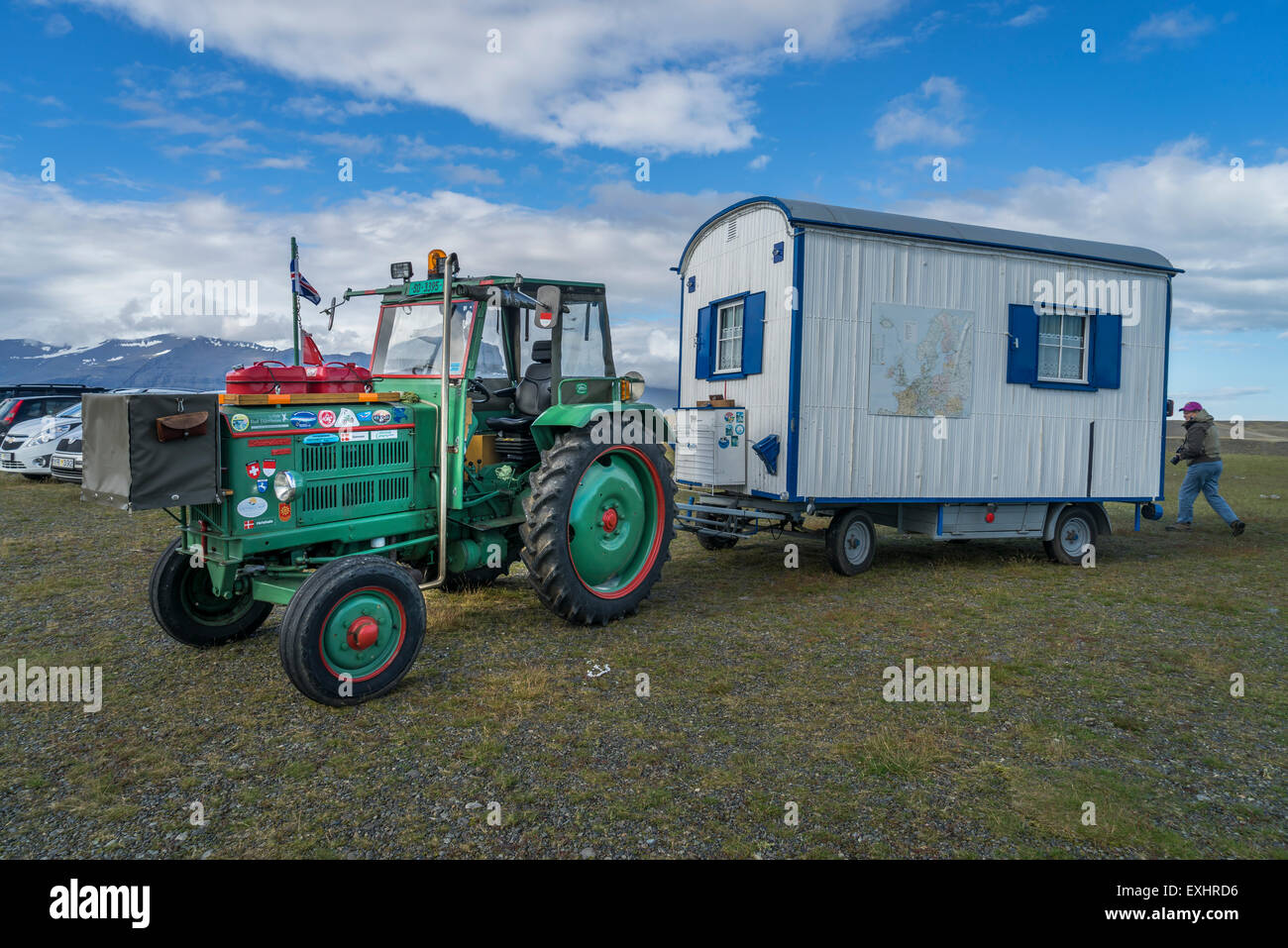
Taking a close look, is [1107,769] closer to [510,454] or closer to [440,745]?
[440,745]

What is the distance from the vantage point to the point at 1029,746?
456 cm

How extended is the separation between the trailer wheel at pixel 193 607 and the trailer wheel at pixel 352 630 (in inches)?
58.1

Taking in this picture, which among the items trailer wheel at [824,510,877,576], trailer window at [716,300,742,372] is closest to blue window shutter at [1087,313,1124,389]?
trailer wheel at [824,510,877,576]

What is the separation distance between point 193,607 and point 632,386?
4055 mm

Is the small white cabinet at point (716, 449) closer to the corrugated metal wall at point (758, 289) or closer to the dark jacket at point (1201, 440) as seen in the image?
the corrugated metal wall at point (758, 289)

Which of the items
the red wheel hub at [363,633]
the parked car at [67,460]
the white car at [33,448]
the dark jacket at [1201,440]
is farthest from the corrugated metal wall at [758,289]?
the white car at [33,448]

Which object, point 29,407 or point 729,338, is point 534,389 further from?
point 29,407

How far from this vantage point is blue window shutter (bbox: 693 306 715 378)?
10.1 meters

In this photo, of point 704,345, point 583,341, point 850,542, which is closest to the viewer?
point 583,341

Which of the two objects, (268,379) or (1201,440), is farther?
(1201,440)

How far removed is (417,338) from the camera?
6.64 meters

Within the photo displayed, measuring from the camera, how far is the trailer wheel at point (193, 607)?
5648 millimetres

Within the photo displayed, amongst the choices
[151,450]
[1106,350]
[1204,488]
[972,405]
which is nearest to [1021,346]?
[972,405]

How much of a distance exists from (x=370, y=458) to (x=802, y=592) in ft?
15.2
